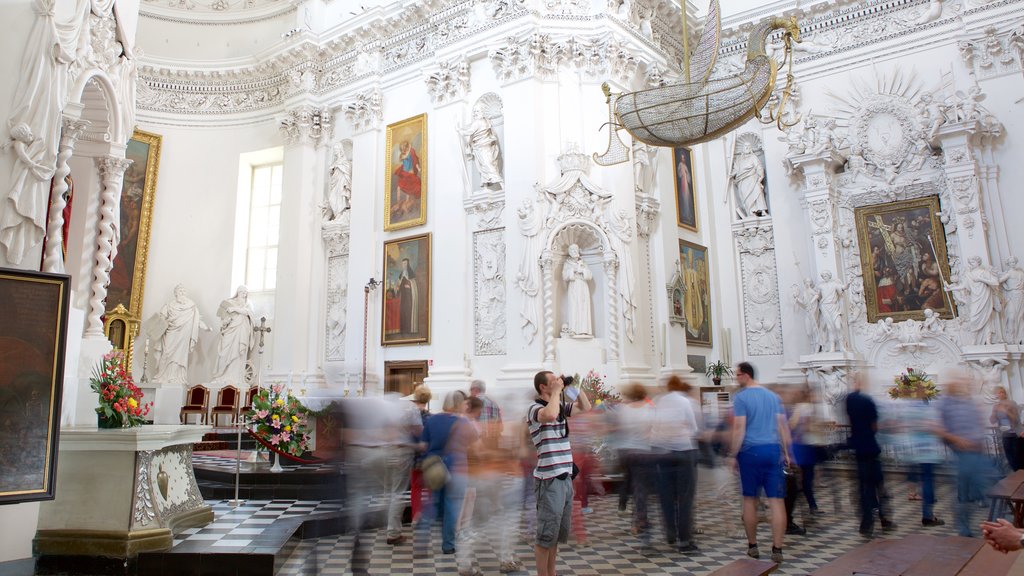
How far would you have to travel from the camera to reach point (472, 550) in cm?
507

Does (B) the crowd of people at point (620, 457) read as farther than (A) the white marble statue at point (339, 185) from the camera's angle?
No

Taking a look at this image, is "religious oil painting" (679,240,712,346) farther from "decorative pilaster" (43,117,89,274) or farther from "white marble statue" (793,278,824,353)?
"decorative pilaster" (43,117,89,274)

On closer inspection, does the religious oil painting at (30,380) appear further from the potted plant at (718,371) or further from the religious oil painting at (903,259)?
the religious oil painting at (903,259)

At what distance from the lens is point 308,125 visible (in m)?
15.8

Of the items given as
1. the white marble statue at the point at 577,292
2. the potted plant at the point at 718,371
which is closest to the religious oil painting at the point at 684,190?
the potted plant at the point at 718,371

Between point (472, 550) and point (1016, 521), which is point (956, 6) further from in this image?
point (472, 550)

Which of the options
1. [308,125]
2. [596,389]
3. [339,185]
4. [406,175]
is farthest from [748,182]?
[308,125]

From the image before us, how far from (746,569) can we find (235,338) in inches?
560

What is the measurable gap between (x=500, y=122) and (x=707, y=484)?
25.9 feet

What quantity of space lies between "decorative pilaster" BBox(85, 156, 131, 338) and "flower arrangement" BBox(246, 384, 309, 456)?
2136 millimetres

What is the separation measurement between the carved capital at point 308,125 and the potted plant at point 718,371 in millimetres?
10218

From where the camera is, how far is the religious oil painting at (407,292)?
1324cm

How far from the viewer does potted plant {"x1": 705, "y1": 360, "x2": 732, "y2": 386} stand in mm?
13586

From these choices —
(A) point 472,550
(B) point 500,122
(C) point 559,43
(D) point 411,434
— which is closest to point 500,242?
(B) point 500,122
